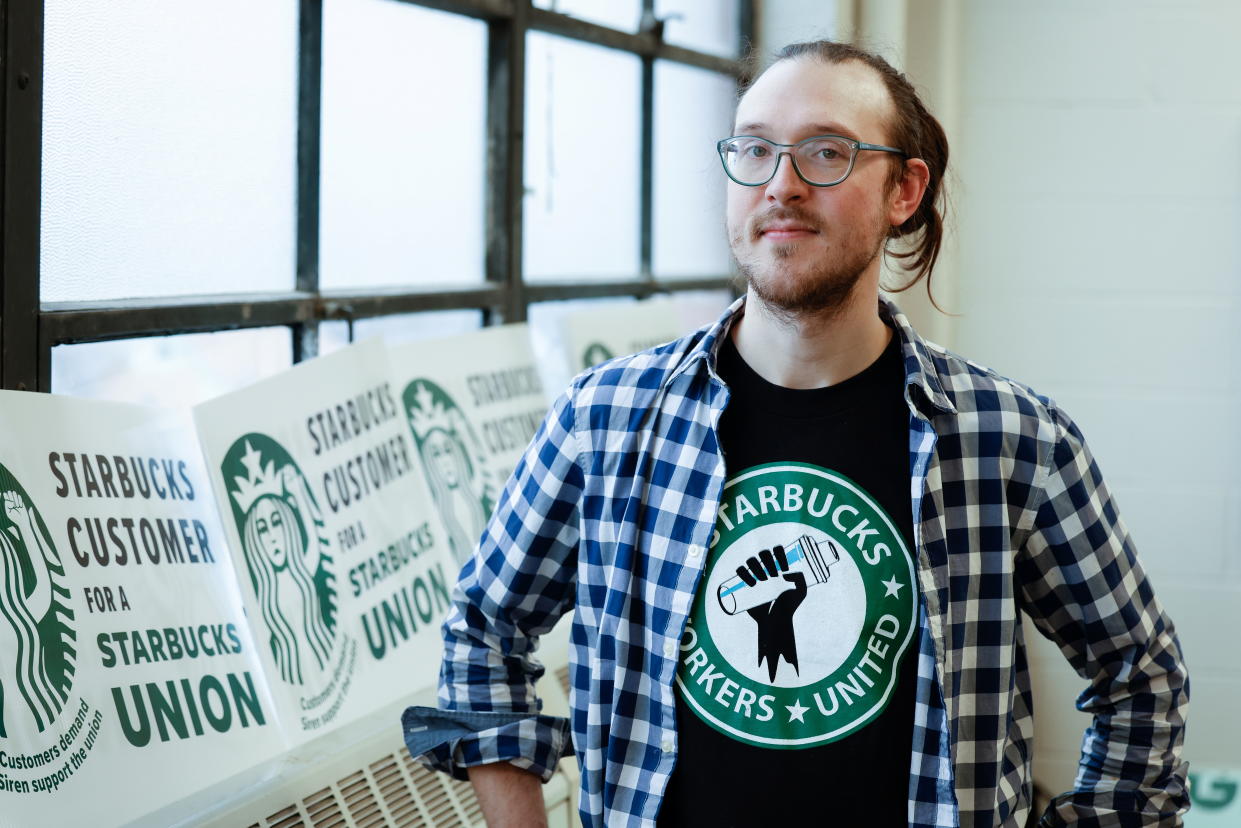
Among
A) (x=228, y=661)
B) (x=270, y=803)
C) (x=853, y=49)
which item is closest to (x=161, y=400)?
(x=228, y=661)

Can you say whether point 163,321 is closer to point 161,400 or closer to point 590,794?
point 161,400

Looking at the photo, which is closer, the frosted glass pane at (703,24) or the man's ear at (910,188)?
the man's ear at (910,188)

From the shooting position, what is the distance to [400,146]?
7.00ft

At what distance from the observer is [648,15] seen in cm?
282

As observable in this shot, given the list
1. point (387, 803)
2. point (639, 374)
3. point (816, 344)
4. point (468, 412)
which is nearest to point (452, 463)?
point (468, 412)

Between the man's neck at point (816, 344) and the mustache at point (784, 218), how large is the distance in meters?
0.07

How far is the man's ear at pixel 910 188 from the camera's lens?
133 centimetres

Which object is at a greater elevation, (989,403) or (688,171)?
(688,171)

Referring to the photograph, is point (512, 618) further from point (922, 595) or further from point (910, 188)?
point (910, 188)

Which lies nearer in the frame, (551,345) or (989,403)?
(989,403)

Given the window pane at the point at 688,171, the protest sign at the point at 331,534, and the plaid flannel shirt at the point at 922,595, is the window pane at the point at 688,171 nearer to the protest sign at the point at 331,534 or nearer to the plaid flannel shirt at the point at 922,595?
the protest sign at the point at 331,534

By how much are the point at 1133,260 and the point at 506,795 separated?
2323 millimetres

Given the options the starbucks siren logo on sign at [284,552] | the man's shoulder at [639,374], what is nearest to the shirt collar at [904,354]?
the man's shoulder at [639,374]

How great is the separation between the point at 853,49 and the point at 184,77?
90 cm
